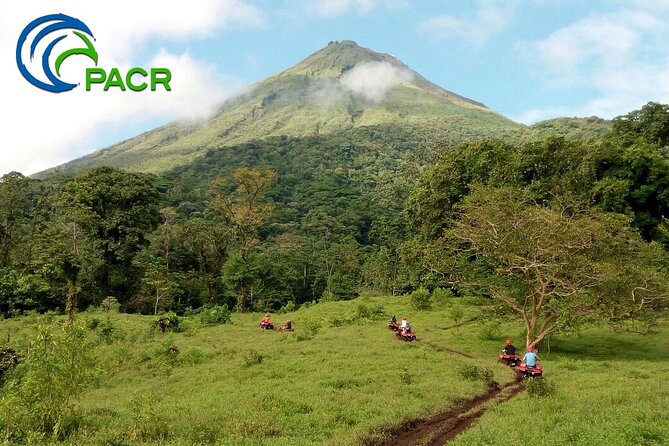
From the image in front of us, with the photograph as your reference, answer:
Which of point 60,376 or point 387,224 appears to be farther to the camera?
point 387,224

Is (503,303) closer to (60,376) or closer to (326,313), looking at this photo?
(326,313)

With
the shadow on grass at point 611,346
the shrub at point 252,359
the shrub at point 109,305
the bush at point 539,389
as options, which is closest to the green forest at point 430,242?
the shadow on grass at point 611,346

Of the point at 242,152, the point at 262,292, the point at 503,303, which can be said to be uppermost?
the point at 242,152

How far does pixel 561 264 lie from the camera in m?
22.0

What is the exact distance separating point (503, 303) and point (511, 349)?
366 cm

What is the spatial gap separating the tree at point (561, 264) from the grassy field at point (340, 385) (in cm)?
253

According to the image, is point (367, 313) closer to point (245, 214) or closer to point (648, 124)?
point (245, 214)

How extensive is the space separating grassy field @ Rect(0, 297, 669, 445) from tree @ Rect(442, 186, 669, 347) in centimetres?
253

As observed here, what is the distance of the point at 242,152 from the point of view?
16100 cm

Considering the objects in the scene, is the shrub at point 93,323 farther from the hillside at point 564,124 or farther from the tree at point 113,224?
the hillside at point 564,124

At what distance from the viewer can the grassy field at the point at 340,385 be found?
1161 cm

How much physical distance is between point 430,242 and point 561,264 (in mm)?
22070

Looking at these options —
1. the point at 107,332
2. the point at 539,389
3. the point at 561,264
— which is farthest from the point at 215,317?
the point at 539,389

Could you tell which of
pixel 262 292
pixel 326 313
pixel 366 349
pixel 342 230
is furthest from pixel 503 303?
pixel 342 230
